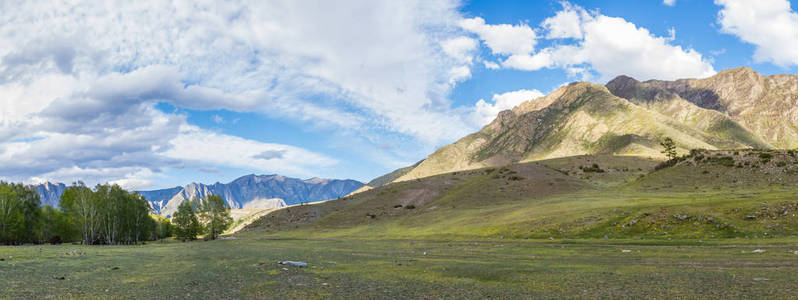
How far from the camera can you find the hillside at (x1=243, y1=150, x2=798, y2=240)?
37562mm

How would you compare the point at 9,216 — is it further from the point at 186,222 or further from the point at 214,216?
the point at 214,216

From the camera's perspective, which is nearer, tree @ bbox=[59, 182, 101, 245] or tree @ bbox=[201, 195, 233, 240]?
tree @ bbox=[59, 182, 101, 245]

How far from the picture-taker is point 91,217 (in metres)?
81.1

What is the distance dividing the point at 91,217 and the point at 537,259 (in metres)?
91.2

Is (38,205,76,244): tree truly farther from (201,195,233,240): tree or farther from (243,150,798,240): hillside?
(243,150,798,240): hillside

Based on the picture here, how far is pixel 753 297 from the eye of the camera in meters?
12.1

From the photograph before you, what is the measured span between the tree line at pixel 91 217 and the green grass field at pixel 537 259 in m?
49.1

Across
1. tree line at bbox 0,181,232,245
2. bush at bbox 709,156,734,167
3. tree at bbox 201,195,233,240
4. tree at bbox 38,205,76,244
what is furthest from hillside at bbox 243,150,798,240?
tree at bbox 38,205,76,244

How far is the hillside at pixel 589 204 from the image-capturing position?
37562 millimetres

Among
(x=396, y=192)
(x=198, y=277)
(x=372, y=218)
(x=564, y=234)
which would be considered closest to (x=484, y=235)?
(x=564, y=234)

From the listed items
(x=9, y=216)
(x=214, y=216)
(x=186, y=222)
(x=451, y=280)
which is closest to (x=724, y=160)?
(x=451, y=280)

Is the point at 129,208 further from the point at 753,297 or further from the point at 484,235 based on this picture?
the point at 753,297

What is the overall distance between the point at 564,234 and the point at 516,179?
6112cm

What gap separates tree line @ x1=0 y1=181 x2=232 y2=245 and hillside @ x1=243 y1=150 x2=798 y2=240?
15218mm
